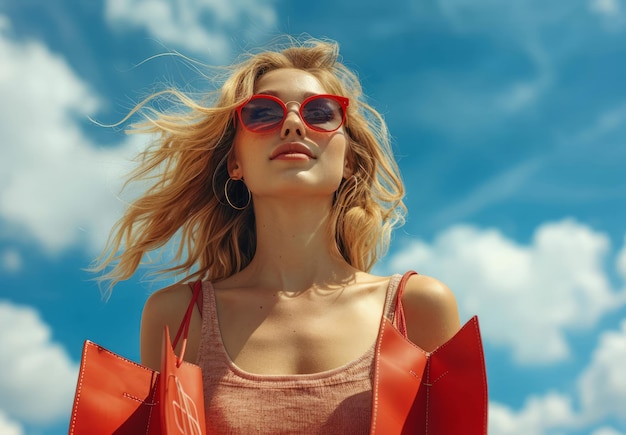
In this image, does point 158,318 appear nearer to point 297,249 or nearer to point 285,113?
point 297,249

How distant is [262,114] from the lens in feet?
14.2

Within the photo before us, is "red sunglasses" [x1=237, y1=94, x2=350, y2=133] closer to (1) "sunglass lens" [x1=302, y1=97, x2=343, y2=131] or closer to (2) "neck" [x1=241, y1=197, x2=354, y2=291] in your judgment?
(1) "sunglass lens" [x1=302, y1=97, x2=343, y2=131]

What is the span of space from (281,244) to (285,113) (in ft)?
2.29

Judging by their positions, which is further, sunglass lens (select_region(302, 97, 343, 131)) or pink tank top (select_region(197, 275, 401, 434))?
sunglass lens (select_region(302, 97, 343, 131))

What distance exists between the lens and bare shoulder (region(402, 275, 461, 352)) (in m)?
4.00

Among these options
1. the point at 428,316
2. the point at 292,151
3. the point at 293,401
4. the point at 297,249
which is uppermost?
the point at 292,151

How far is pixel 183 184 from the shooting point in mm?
4812

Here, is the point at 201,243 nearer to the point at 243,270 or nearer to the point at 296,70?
the point at 243,270

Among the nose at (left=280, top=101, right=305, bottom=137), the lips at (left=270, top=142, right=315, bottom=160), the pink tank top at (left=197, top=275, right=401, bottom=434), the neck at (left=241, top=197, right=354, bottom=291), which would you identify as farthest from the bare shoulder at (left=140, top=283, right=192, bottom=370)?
the nose at (left=280, top=101, right=305, bottom=137)

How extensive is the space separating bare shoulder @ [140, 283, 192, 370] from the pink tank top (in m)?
0.52

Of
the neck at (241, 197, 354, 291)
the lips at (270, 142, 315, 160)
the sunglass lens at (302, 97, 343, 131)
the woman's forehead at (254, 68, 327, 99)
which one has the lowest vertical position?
the neck at (241, 197, 354, 291)

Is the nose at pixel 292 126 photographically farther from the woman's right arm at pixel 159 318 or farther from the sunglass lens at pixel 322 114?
the woman's right arm at pixel 159 318

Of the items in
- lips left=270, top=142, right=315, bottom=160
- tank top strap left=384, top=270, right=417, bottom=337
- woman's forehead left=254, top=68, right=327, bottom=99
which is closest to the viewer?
tank top strap left=384, top=270, right=417, bottom=337

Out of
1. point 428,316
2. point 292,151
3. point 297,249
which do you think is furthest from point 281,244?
point 428,316
